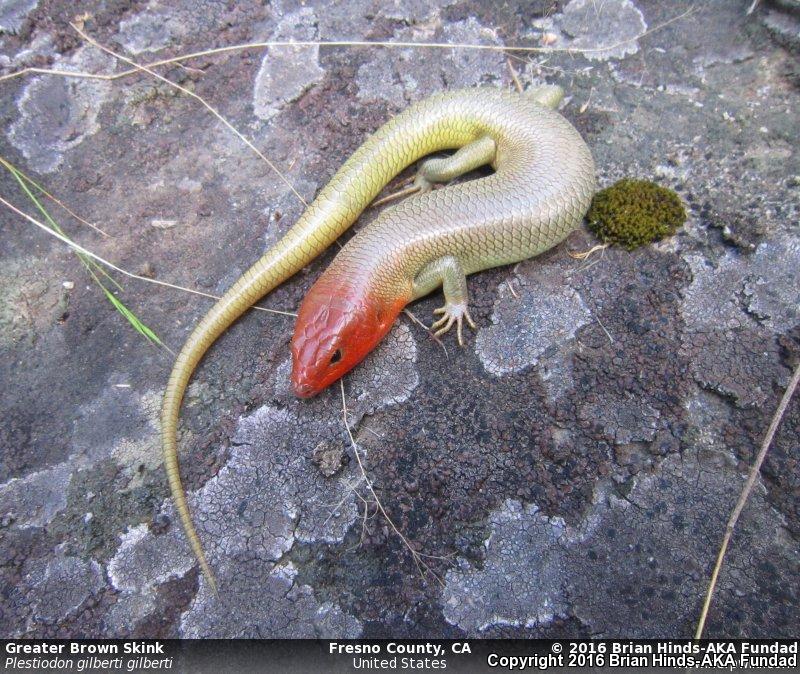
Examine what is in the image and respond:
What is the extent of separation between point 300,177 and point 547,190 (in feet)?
5.68

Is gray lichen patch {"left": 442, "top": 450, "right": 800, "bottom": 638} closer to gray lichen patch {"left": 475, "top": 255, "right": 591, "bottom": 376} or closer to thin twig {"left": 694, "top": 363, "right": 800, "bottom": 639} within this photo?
thin twig {"left": 694, "top": 363, "right": 800, "bottom": 639}

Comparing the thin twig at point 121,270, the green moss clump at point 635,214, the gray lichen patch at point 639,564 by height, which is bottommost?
the gray lichen patch at point 639,564

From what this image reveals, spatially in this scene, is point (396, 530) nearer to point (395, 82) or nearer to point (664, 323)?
point (664, 323)

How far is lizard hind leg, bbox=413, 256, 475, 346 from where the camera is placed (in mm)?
3223

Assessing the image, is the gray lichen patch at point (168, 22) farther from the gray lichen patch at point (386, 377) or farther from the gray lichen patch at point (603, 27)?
the gray lichen patch at point (386, 377)

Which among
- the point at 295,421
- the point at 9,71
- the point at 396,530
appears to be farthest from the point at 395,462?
the point at 9,71

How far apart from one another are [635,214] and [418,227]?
1.40 m

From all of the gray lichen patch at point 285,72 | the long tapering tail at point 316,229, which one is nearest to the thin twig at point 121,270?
the long tapering tail at point 316,229

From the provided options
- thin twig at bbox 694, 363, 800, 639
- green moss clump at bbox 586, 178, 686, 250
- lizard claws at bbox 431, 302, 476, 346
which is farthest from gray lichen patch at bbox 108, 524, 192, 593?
green moss clump at bbox 586, 178, 686, 250

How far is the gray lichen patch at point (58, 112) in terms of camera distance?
372cm

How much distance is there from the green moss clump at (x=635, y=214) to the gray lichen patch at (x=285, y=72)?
237 centimetres

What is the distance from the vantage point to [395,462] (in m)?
2.75

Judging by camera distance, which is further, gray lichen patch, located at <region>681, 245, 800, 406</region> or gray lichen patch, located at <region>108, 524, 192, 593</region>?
gray lichen patch, located at <region>681, 245, 800, 406</region>

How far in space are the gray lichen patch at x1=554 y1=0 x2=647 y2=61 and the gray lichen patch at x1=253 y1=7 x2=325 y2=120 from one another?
6.66ft
